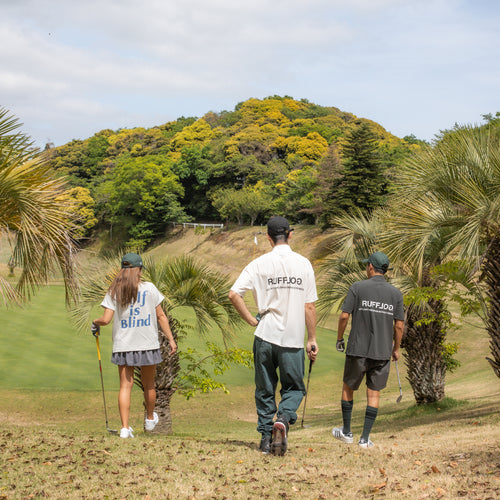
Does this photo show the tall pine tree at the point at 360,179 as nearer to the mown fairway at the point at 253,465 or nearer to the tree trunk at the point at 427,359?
the tree trunk at the point at 427,359

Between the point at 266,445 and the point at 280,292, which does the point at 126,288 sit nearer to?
the point at 280,292

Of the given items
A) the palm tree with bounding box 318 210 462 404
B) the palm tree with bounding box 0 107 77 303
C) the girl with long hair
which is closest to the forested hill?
the palm tree with bounding box 318 210 462 404

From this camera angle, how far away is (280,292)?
5152mm

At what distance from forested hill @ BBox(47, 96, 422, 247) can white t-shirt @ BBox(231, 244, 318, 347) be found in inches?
1516

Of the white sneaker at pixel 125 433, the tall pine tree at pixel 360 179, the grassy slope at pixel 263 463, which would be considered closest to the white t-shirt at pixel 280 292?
the grassy slope at pixel 263 463

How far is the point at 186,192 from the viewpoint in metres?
76.2

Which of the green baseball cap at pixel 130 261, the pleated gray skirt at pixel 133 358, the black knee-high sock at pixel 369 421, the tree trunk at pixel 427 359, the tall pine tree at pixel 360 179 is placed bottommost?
the tree trunk at pixel 427 359

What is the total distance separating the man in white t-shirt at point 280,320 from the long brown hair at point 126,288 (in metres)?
1.30

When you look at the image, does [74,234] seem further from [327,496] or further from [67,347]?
[67,347]

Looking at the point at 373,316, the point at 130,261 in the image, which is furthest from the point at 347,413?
the point at 130,261

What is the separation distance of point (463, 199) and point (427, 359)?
480 centimetres

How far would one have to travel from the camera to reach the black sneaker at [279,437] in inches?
201

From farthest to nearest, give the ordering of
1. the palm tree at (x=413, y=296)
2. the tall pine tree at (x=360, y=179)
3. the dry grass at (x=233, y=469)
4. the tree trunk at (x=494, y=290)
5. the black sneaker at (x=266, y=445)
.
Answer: the tall pine tree at (x=360, y=179) < the palm tree at (x=413, y=296) < the tree trunk at (x=494, y=290) < the black sneaker at (x=266, y=445) < the dry grass at (x=233, y=469)

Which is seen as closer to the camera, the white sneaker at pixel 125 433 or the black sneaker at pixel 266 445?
the black sneaker at pixel 266 445
